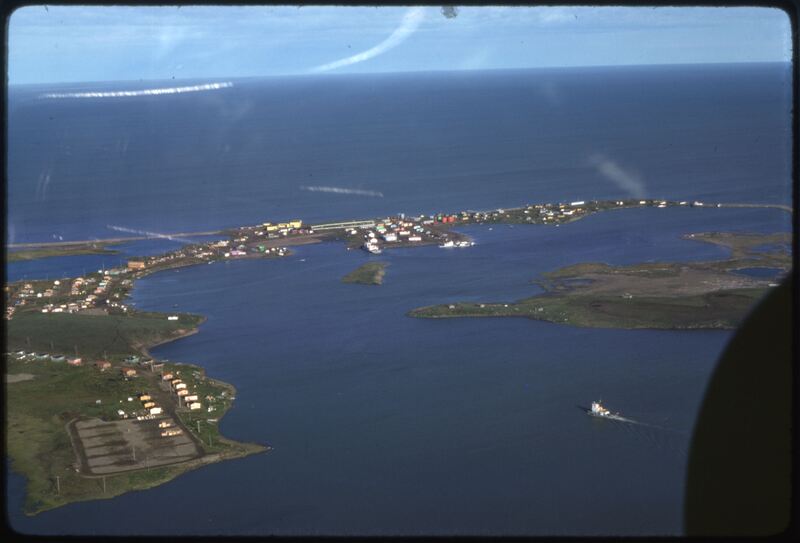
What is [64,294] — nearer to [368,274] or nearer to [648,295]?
[368,274]

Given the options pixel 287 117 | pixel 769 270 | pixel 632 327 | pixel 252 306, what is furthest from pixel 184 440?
pixel 287 117

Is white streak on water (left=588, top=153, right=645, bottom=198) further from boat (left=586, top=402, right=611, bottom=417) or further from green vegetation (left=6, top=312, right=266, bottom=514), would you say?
green vegetation (left=6, top=312, right=266, bottom=514)

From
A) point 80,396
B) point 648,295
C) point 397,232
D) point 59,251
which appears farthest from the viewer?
point 397,232

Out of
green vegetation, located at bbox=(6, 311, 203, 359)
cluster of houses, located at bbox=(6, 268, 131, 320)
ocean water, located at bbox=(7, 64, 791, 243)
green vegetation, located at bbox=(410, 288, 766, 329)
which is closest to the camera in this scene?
green vegetation, located at bbox=(6, 311, 203, 359)

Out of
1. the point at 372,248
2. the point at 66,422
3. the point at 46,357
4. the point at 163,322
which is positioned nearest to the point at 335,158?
the point at 372,248

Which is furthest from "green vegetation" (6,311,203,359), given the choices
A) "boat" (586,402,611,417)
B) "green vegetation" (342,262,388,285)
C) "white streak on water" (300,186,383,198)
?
"white streak on water" (300,186,383,198)

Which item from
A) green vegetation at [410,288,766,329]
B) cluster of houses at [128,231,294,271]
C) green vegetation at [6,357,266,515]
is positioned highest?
cluster of houses at [128,231,294,271]
